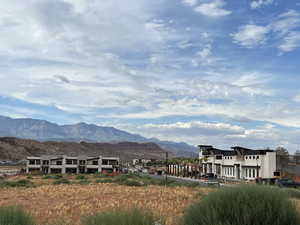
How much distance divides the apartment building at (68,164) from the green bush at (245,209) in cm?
8548

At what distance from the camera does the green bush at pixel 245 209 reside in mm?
9906

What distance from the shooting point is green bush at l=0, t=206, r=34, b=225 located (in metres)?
11.0

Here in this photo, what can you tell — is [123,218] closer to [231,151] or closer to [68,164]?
[231,151]

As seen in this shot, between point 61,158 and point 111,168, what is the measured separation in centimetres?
1284

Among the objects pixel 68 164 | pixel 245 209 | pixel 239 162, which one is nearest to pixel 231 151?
pixel 239 162

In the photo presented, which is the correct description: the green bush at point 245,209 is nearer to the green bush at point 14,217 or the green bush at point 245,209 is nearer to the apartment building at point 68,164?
the green bush at point 14,217

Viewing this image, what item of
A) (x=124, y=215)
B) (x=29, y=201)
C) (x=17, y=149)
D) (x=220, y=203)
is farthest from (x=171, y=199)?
(x=17, y=149)

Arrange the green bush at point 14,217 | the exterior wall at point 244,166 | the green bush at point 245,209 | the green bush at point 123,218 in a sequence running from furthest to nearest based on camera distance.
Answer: the exterior wall at point 244,166
the green bush at point 14,217
the green bush at point 245,209
the green bush at point 123,218

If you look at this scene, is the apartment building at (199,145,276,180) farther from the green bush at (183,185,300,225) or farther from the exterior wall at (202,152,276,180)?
the green bush at (183,185,300,225)

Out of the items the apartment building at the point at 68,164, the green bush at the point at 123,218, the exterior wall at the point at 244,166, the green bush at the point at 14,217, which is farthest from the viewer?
the apartment building at the point at 68,164

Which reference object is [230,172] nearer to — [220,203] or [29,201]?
Result: [29,201]

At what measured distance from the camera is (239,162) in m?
67.7

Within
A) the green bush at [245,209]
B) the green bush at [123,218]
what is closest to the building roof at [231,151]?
the green bush at [245,209]

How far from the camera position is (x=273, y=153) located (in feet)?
203
